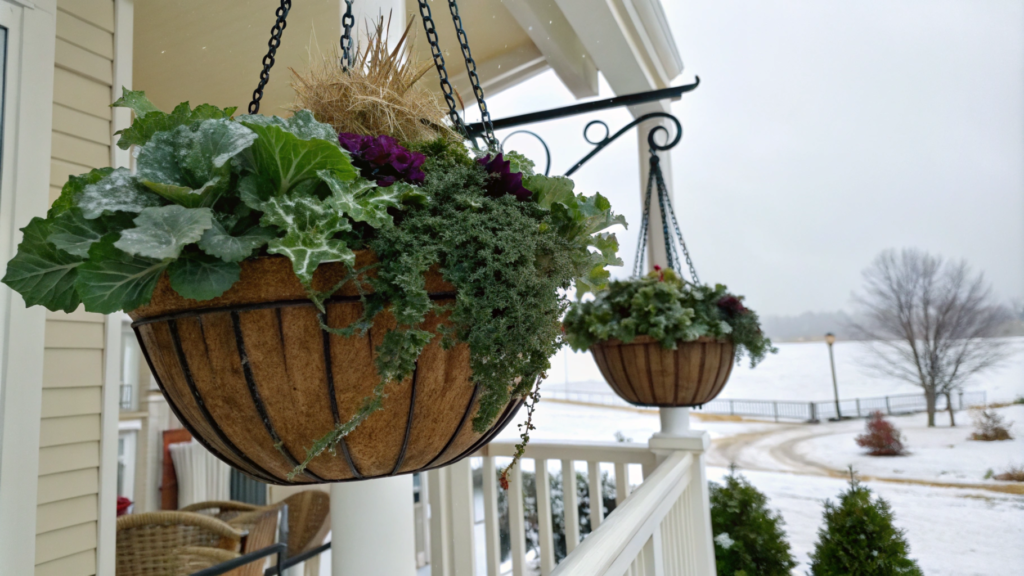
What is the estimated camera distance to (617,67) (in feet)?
7.79

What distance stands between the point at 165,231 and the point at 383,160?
154 millimetres

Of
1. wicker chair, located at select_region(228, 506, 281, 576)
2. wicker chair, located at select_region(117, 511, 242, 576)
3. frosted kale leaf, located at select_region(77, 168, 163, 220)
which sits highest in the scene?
frosted kale leaf, located at select_region(77, 168, 163, 220)

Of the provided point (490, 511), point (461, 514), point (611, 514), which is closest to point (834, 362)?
point (490, 511)

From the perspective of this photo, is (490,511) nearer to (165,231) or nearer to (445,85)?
(445,85)

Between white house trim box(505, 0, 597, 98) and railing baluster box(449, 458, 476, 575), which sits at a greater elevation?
white house trim box(505, 0, 597, 98)

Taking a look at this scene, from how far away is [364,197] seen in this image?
0.40 m

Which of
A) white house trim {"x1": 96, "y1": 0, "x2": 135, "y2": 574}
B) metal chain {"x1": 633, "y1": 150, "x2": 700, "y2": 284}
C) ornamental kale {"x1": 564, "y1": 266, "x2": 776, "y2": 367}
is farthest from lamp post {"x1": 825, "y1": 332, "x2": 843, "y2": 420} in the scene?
white house trim {"x1": 96, "y1": 0, "x2": 135, "y2": 574}

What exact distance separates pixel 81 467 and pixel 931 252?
3378 mm

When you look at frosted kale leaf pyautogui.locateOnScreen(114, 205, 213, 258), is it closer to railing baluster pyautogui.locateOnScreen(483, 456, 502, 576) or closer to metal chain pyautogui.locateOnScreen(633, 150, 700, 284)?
metal chain pyautogui.locateOnScreen(633, 150, 700, 284)

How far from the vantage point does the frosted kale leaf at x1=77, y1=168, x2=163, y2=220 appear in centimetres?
35

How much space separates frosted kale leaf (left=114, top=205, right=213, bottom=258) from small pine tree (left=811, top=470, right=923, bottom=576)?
112 inches

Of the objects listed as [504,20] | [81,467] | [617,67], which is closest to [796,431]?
[617,67]

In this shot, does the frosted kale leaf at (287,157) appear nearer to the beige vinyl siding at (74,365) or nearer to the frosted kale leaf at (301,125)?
the frosted kale leaf at (301,125)

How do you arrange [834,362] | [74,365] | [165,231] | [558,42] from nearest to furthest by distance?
[165,231] < [74,365] < [558,42] < [834,362]
